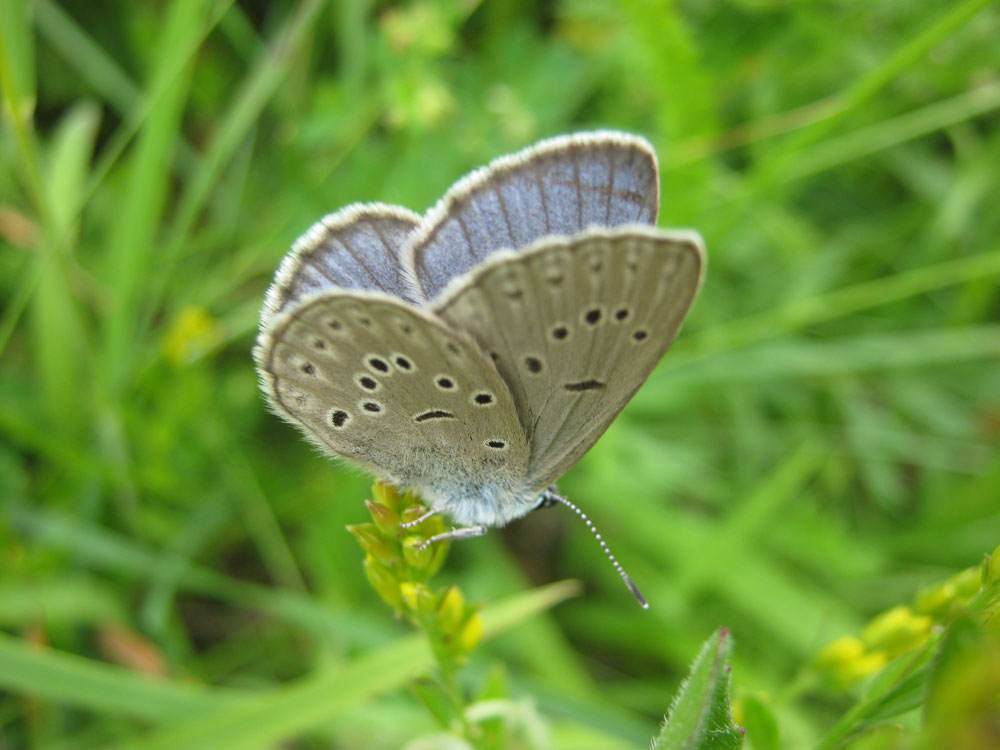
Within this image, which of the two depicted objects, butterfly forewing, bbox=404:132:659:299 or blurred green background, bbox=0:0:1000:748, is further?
blurred green background, bbox=0:0:1000:748

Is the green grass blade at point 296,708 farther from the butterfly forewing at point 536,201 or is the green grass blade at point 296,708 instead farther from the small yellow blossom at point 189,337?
the small yellow blossom at point 189,337

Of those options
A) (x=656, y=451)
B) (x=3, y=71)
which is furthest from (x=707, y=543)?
(x=3, y=71)

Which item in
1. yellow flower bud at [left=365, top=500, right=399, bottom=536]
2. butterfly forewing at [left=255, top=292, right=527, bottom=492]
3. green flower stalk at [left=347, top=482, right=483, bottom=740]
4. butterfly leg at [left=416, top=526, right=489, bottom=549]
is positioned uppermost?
butterfly forewing at [left=255, top=292, right=527, bottom=492]

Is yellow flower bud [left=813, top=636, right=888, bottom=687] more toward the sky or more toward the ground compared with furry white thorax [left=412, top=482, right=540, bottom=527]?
more toward the sky

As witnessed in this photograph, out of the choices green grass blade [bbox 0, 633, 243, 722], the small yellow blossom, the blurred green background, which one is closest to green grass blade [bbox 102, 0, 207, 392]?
the blurred green background

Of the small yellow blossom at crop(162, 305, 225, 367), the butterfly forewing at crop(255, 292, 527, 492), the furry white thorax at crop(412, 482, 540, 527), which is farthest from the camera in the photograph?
the small yellow blossom at crop(162, 305, 225, 367)

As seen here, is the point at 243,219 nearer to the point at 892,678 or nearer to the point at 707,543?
the point at 707,543

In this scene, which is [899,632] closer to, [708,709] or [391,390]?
[708,709]

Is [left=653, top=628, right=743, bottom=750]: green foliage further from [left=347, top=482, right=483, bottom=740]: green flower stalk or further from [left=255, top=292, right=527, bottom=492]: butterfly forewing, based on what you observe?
[left=255, top=292, right=527, bottom=492]: butterfly forewing

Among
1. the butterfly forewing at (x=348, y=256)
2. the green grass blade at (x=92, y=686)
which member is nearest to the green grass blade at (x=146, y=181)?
the green grass blade at (x=92, y=686)
